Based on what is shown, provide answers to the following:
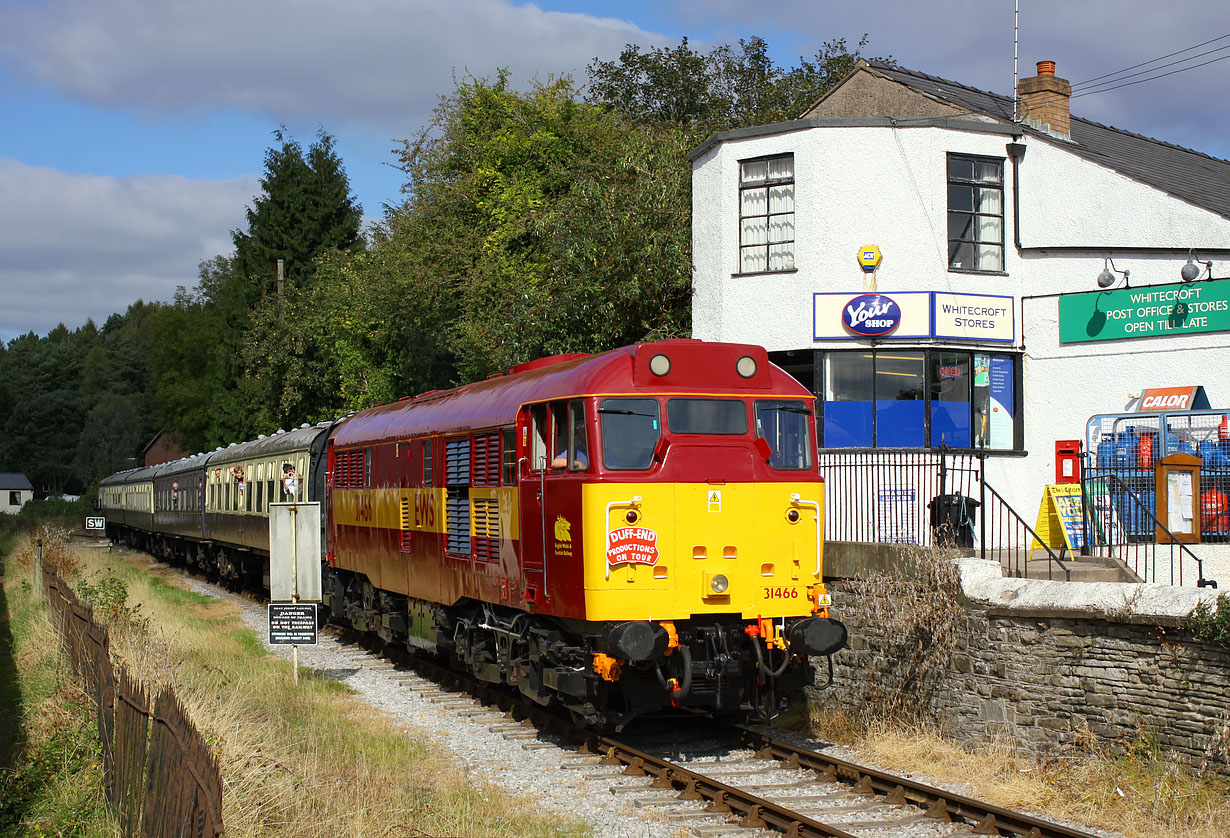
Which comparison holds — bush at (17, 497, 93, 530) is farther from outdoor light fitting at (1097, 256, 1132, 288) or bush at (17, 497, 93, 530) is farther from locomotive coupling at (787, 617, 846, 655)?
locomotive coupling at (787, 617, 846, 655)

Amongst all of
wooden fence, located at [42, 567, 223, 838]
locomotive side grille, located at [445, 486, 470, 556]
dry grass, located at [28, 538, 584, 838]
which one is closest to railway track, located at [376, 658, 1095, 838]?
dry grass, located at [28, 538, 584, 838]

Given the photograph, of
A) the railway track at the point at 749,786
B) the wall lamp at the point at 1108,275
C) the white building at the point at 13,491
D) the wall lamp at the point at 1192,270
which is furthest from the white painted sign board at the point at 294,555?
the white building at the point at 13,491

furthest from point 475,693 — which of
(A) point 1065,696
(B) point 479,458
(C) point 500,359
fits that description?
(C) point 500,359

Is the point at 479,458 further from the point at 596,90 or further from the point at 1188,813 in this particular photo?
the point at 596,90

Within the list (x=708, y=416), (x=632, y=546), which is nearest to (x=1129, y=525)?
(x=708, y=416)

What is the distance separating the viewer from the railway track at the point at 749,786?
852cm

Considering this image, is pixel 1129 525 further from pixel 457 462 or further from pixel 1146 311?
pixel 457 462

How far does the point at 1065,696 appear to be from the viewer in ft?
34.3

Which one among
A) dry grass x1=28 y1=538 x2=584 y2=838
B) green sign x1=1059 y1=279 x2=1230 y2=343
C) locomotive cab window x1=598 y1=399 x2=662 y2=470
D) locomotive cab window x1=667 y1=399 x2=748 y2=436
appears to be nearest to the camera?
dry grass x1=28 y1=538 x2=584 y2=838

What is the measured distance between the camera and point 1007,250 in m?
17.7

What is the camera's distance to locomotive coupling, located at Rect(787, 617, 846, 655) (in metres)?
10.5

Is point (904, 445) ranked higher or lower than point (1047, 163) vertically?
lower

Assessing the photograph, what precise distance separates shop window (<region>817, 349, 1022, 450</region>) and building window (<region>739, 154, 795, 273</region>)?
5.63 ft

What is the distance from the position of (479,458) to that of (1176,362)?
10.1m
